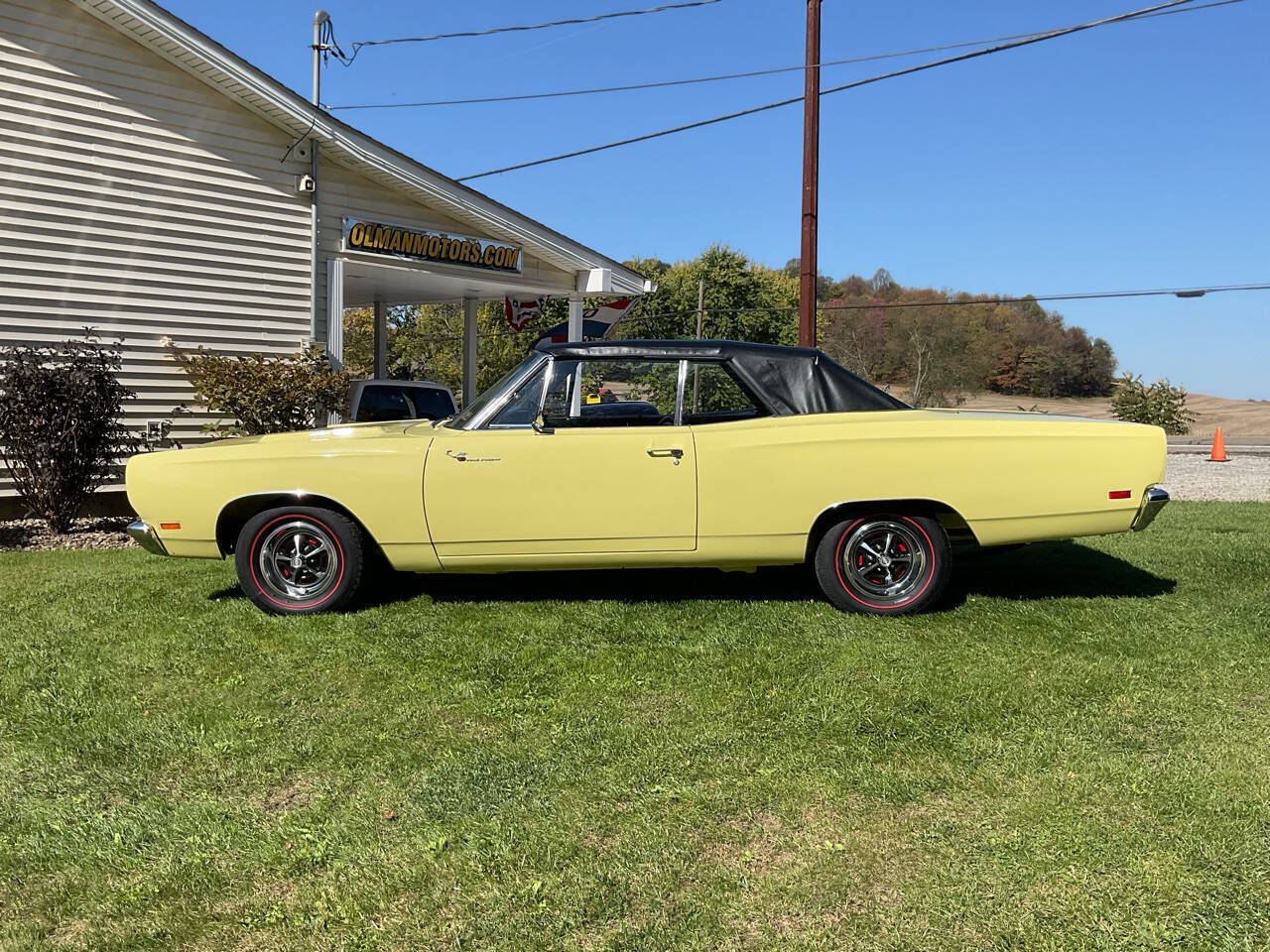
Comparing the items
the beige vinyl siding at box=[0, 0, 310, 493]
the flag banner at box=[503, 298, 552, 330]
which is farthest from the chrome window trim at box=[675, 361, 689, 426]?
the flag banner at box=[503, 298, 552, 330]

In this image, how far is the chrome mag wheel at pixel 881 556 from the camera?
5.04 metres

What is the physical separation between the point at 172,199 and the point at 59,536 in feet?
12.5

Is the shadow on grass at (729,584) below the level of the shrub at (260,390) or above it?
below

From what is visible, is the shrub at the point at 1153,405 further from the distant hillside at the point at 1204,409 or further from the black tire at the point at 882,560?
the black tire at the point at 882,560

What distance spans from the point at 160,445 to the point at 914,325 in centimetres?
5342

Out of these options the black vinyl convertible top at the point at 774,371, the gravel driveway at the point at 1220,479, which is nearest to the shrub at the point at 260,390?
the black vinyl convertible top at the point at 774,371

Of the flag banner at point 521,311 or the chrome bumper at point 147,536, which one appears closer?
the chrome bumper at point 147,536

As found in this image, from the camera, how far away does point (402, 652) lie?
4414 millimetres

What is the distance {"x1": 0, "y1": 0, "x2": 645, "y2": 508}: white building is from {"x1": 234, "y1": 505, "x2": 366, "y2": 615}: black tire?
5.52 m

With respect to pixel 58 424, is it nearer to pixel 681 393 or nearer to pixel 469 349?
pixel 681 393

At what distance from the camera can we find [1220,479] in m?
15.5

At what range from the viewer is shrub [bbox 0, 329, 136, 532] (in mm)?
8023

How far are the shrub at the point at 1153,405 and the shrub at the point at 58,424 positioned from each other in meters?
37.8

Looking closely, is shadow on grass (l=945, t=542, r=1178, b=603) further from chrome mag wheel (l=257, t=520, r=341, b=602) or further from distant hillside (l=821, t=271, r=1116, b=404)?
distant hillside (l=821, t=271, r=1116, b=404)
